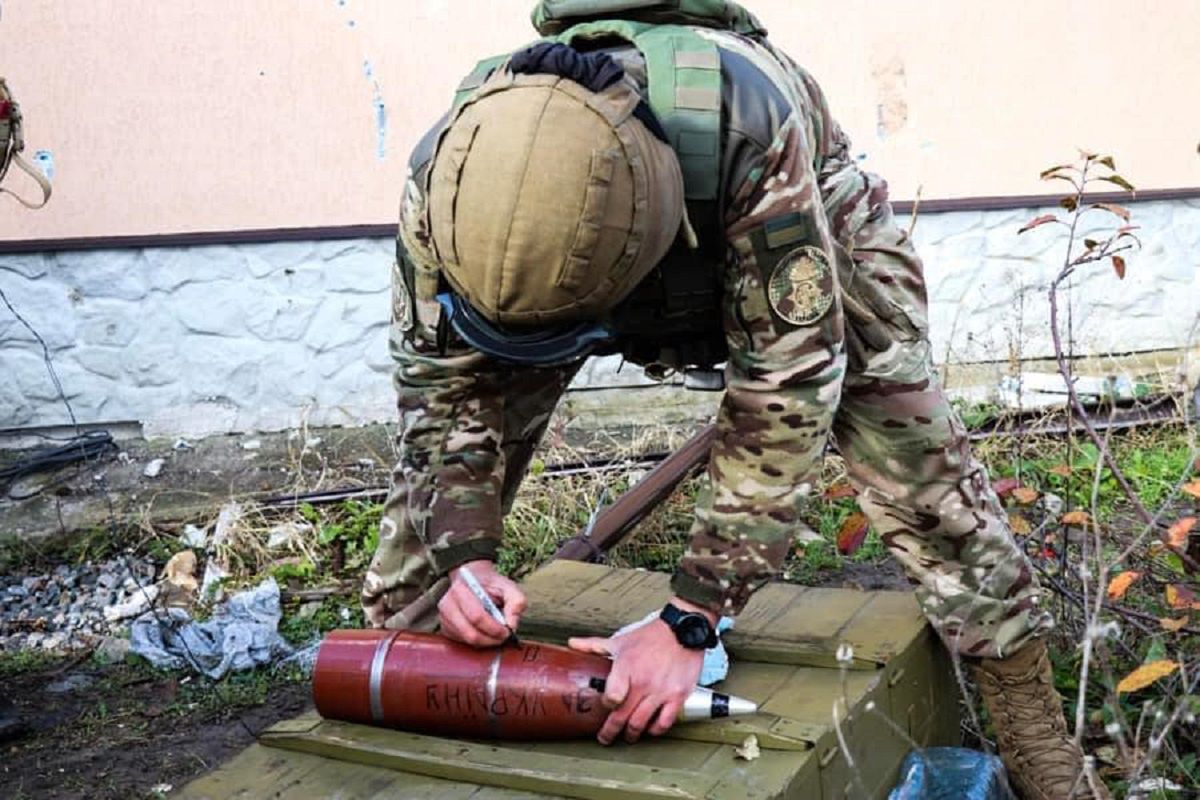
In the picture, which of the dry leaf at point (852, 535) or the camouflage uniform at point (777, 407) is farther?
the dry leaf at point (852, 535)

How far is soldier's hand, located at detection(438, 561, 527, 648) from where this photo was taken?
2361 millimetres

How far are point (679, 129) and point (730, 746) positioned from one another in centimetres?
106

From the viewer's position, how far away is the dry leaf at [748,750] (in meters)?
2.24

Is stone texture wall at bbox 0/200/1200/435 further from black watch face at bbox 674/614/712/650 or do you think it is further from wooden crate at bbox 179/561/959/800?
black watch face at bbox 674/614/712/650

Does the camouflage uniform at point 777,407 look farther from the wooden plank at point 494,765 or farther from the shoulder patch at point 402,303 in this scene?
the wooden plank at point 494,765

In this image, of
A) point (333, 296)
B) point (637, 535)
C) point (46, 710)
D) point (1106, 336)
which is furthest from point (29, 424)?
point (1106, 336)

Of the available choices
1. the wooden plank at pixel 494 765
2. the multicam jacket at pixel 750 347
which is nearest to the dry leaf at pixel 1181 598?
the multicam jacket at pixel 750 347

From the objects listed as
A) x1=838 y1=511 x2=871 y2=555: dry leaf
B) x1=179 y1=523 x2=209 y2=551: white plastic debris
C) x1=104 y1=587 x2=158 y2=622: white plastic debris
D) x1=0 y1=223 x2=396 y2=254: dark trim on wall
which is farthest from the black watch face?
x1=0 y1=223 x2=396 y2=254: dark trim on wall

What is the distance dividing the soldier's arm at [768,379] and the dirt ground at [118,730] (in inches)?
62.5

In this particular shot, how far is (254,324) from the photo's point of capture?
6023mm

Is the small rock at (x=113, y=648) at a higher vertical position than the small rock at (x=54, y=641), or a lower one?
higher

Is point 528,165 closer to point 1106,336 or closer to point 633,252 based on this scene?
point 633,252

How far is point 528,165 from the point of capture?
1.98 metres

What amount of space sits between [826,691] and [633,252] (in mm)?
1001
